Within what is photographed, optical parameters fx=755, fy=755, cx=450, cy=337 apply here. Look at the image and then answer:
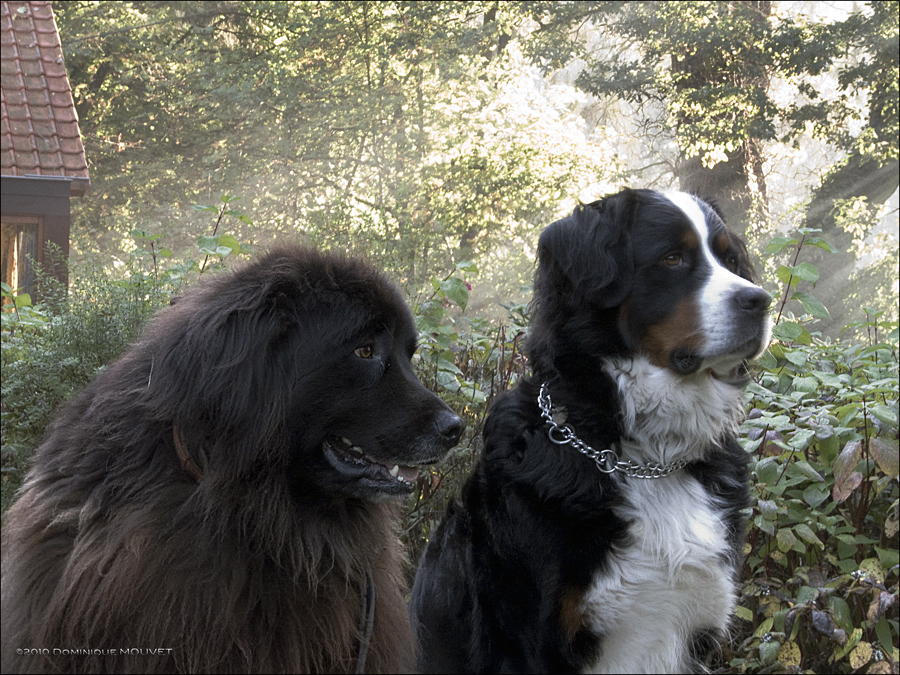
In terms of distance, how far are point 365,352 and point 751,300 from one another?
1224 mm

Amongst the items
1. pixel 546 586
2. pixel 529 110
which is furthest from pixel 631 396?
pixel 529 110

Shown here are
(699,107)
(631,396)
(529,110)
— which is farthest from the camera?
(529,110)

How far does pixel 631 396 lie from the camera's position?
2453 mm

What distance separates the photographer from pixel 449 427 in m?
2.12

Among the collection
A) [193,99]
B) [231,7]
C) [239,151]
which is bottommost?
[239,151]

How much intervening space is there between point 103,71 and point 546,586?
24616 millimetres

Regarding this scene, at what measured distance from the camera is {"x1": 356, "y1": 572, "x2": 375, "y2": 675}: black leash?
2.13m

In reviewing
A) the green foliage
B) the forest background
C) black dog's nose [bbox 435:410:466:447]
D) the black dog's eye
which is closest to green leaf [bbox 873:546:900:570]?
the forest background

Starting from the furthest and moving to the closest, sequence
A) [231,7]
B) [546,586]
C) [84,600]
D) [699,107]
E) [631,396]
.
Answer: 1. [231,7]
2. [699,107]
3. [631,396]
4. [546,586]
5. [84,600]

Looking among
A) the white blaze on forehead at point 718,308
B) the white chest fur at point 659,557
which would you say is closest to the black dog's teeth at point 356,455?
→ the white chest fur at point 659,557

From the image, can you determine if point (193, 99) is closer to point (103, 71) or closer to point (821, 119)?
point (103, 71)

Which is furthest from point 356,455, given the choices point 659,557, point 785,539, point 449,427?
point 785,539

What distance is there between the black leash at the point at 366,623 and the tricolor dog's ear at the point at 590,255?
111 centimetres

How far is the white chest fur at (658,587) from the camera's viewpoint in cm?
216
